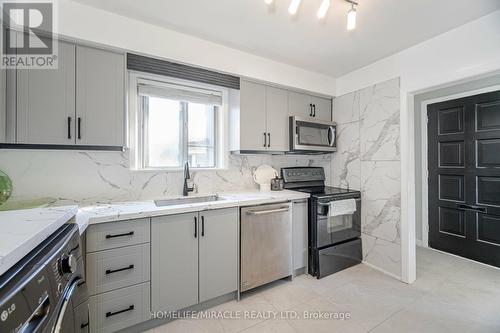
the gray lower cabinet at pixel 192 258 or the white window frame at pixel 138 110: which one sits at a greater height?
the white window frame at pixel 138 110

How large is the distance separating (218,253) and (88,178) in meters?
1.33

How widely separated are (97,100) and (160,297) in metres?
1.62

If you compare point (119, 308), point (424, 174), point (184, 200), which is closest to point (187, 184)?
point (184, 200)

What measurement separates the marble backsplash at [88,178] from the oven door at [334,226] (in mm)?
1158

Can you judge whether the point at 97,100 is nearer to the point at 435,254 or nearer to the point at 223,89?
the point at 223,89

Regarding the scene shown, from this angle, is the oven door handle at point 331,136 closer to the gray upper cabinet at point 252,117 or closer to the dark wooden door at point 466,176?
the gray upper cabinet at point 252,117

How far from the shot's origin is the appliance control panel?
9.57 feet

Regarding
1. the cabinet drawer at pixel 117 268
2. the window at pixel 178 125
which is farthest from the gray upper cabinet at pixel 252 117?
the cabinet drawer at pixel 117 268

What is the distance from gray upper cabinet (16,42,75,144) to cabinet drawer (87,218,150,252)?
2.34 ft

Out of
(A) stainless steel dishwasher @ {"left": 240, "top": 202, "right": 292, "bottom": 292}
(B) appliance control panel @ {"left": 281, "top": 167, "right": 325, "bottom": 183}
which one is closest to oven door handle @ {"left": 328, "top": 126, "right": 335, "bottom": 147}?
(B) appliance control panel @ {"left": 281, "top": 167, "right": 325, "bottom": 183}

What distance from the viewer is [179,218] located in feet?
5.77

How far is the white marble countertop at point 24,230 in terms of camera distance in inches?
26.4

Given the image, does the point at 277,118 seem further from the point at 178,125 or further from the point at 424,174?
the point at 424,174

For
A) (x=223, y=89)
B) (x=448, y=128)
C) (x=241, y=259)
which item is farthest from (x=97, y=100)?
(x=448, y=128)
